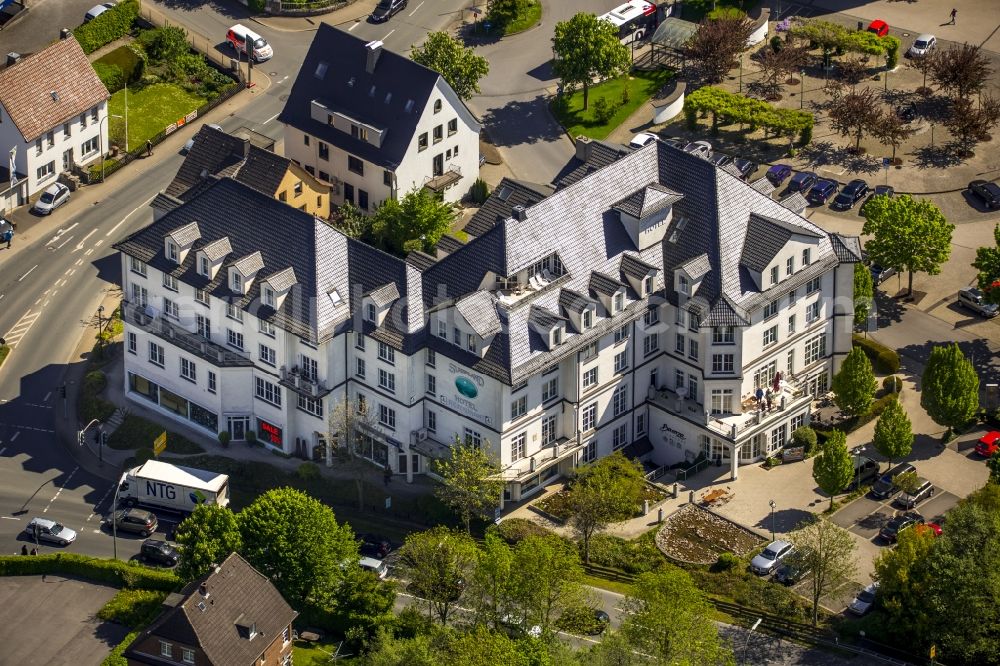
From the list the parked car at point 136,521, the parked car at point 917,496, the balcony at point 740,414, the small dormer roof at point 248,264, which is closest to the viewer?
the parked car at point 136,521

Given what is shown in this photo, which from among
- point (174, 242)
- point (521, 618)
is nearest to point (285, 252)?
point (174, 242)

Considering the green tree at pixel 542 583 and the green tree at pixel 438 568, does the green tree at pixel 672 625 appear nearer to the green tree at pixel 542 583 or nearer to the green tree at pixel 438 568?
the green tree at pixel 542 583

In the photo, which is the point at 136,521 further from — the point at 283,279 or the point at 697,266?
the point at 697,266

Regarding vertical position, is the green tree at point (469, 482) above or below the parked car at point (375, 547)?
above

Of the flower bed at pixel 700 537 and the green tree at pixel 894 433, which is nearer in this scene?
the flower bed at pixel 700 537

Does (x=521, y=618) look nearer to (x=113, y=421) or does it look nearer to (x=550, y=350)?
(x=550, y=350)

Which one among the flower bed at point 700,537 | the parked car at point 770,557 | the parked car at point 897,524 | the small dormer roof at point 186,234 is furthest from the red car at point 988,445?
the small dormer roof at point 186,234

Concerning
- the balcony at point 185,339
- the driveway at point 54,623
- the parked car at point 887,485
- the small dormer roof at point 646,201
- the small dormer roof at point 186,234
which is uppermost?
the small dormer roof at point 646,201
